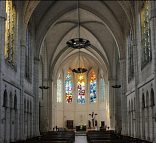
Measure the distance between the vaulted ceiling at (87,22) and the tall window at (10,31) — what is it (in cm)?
263

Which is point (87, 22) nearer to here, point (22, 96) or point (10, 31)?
point (22, 96)

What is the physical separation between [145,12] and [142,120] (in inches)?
348

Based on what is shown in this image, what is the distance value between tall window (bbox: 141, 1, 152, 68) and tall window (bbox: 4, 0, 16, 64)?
1089 cm

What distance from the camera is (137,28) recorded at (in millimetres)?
28766

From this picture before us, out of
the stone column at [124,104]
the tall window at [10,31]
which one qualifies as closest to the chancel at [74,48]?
the tall window at [10,31]

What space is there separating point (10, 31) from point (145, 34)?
36.5 ft

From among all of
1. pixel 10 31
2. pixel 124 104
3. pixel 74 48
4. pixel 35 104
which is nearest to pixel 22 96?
pixel 10 31

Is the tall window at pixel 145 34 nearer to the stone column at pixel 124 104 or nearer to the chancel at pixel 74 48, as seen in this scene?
the chancel at pixel 74 48

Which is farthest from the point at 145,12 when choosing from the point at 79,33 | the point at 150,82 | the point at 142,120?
the point at 79,33

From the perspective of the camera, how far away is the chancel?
78.9 feet

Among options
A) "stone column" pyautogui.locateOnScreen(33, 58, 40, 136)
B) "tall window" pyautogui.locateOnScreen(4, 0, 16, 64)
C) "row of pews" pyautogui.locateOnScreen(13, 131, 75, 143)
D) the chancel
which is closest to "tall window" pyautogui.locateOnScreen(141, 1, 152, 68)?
the chancel

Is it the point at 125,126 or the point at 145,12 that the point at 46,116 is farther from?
the point at 145,12

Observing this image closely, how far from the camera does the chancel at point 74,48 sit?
947 inches

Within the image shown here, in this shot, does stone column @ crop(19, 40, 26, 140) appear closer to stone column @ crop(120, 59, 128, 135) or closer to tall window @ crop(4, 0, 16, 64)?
tall window @ crop(4, 0, 16, 64)
